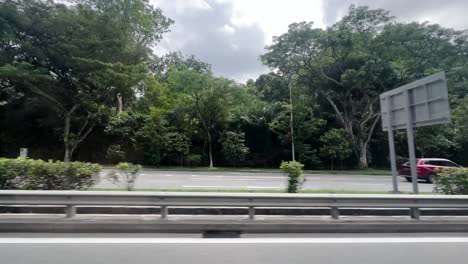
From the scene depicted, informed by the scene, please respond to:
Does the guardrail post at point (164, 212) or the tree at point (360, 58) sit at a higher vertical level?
the tree at point (360, 58)

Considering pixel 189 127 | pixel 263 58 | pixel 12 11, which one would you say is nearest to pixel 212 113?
pixel 189 127

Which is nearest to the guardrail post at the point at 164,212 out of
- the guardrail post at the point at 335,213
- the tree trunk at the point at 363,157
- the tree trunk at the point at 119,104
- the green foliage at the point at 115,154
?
the guardrail post at the point at 335,213

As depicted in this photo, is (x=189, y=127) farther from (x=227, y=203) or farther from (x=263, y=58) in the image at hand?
(x=227, y=203)

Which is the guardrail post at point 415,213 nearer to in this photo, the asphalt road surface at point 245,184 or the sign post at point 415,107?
the sign post at point 415,107

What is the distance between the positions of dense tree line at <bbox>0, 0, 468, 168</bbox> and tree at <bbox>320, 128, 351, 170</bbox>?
106 millimetres

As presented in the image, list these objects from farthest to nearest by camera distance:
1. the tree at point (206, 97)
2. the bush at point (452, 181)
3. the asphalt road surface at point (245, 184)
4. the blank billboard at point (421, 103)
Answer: the tree at point (206, 97) → the asphalt road surface at point (245, 184) → the bush at point (452, 181) → the blank billboard at point (421, 103)

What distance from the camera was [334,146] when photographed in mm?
24281

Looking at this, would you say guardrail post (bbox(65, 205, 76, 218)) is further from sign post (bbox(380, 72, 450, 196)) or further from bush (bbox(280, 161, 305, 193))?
sign post (bbox(380, 72, 450, 196))

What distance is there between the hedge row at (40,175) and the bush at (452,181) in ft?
33.2

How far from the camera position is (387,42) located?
70.8 feet

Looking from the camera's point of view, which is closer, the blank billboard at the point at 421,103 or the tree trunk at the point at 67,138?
the blank billboard at the point at 421,103

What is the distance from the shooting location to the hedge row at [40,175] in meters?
7.02

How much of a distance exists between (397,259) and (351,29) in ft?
74.8

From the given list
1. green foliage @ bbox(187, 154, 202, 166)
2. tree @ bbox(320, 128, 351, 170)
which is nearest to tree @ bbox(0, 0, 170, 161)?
green foliage @ bbox(187, 154, 202, 166)
